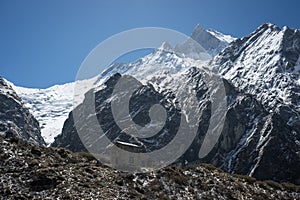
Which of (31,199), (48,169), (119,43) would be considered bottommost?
(31,199)

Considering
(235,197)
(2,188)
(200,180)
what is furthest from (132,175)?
(2,188)

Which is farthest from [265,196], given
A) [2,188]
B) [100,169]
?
[2,188]

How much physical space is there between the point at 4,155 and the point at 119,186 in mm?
16602

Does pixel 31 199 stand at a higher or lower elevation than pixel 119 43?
lower

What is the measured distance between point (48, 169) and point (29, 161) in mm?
3599

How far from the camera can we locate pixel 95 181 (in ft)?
193

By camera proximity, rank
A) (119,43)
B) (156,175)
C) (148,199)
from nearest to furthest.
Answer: (148,199)
(156,175)
(119,43)

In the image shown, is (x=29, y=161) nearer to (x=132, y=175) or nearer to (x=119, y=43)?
(x=132, y=175)

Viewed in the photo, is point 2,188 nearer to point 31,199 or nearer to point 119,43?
point 31,199

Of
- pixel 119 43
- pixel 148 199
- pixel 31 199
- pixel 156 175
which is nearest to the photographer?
pixel 31 199

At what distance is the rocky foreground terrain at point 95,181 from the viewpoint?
174 feet

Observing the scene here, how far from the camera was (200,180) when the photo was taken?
219 feet

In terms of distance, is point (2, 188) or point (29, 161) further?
point (29, 161)

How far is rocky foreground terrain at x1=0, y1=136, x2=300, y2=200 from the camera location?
174 feet
